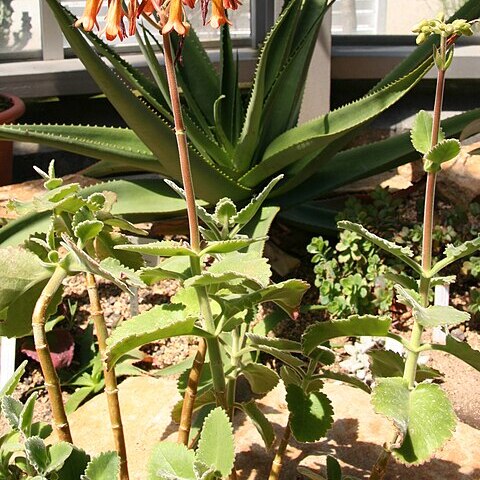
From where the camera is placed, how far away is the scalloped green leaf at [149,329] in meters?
0.87

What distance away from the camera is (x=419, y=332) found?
3.26ft

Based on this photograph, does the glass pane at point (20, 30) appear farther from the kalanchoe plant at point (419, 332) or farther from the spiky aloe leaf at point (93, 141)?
the kalanchoe plant at point (419, 332)

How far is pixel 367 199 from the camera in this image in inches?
103

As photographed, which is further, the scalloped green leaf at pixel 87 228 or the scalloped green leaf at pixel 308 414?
the scalloped green leaf at pixel 308 414

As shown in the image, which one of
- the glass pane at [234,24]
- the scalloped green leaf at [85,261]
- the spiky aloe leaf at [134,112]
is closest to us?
the scalloped green leaf at [85,261]

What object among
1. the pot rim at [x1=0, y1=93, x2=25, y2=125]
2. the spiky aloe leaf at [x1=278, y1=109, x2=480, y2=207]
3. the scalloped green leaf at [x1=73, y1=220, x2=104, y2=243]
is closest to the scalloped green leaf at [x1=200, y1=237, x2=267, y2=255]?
the scalloped green leaf at [x1=73, y1=220, x2=104, y2=243]

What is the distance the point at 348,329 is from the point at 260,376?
23 centimetres

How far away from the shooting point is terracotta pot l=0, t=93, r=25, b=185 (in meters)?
3.19

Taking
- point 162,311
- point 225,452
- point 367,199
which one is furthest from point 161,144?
point 225,452

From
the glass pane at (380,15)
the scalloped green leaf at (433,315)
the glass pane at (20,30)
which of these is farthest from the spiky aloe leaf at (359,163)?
the glass pane at (20,30)

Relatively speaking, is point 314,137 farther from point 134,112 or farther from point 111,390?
point 111,390

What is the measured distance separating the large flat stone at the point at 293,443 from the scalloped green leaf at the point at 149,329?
1.40 feet

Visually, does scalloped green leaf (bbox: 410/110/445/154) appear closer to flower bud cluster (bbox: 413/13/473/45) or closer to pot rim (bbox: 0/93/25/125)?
flower bud cluster (bbox: 413/13/473/45)

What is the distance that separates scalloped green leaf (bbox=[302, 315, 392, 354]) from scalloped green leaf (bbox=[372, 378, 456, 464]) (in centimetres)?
6
